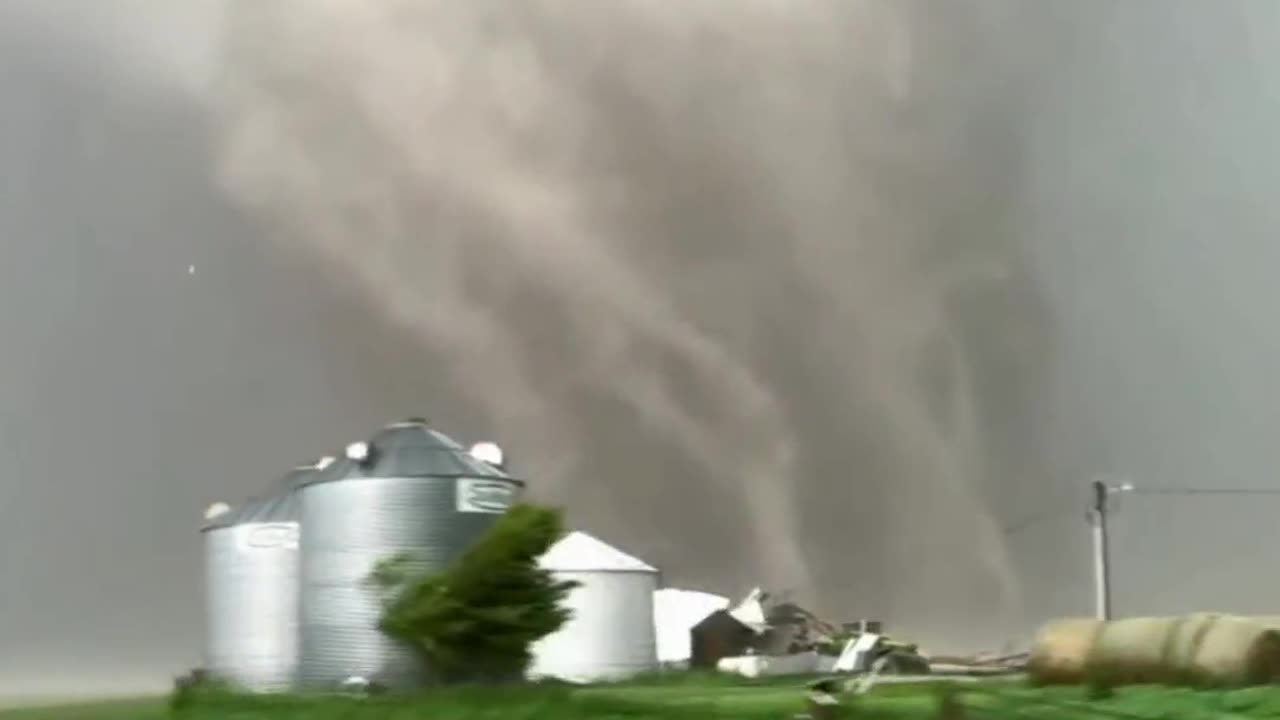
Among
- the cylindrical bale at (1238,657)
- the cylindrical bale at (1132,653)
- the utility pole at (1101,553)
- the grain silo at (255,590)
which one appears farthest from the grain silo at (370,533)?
the utility pole at (1101,553)

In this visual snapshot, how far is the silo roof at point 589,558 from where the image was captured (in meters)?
11.7

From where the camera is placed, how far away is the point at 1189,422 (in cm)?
1332

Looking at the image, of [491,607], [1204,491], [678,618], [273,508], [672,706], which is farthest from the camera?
[678,618]

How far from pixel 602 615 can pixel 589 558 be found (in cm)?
54

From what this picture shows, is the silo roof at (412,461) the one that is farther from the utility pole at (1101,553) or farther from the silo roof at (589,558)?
the utility pole at (1101,553)

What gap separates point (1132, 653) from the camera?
28.9 feet

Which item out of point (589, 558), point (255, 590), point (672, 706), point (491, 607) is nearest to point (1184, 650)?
point (672, 706)

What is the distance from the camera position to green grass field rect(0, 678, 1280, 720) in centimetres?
707

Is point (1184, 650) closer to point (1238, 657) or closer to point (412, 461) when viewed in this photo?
point (1238, 657)

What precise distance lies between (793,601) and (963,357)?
3.09 metres

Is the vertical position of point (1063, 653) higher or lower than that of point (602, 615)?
lower

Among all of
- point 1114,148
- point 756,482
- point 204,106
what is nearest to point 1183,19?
point 1114,148

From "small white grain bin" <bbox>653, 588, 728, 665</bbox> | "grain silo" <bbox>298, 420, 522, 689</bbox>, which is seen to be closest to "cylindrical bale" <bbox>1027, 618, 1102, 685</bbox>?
"grain silo" <bbox>298, 420, 522, 689</bbox>

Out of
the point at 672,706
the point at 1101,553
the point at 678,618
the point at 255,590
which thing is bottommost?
the point at 672,706
